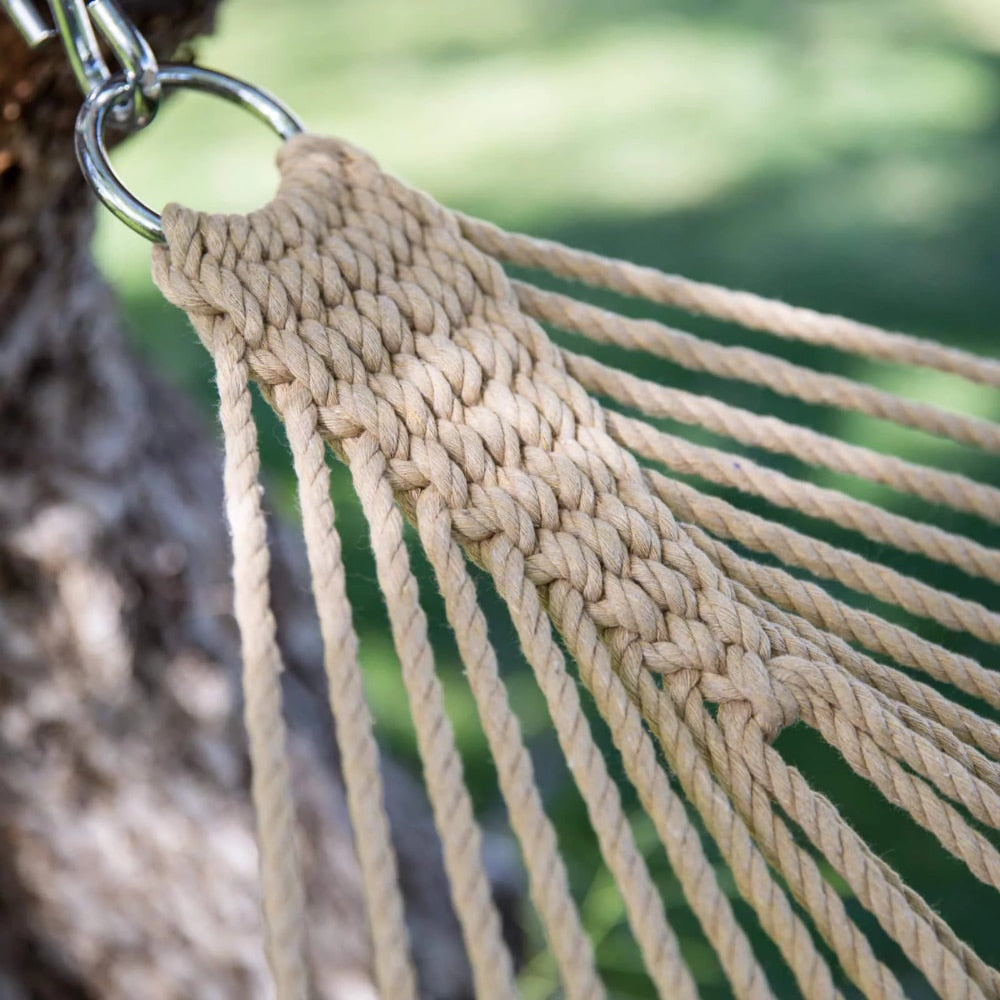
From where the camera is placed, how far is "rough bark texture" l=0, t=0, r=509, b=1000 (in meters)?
1.10

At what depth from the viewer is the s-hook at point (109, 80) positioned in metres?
0.72

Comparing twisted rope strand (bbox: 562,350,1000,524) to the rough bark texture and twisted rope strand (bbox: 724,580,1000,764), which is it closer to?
twisted rope strand (bbox: 724,580,1000,764)

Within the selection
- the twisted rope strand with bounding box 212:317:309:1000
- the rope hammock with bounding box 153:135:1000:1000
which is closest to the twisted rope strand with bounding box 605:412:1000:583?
the rope hammock with bounding box 153:135:1000:1000

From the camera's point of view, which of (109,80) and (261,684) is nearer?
(261,684)

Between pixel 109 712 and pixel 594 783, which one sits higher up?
pixel 109 712

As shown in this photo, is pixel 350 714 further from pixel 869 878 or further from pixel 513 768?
pixel 869 878

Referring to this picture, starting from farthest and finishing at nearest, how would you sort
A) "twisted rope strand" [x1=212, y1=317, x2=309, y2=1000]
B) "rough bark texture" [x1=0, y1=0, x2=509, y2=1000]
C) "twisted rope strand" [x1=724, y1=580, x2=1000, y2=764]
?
"rough bark texture" [x1=0, y1=0, x2=509, y2=1000], "twisted rope strand" [x1=724, y1=580, x2=1000, y2=764], "twisted rope strand" [x1=212, y1=317, x2=309, y2=1000]

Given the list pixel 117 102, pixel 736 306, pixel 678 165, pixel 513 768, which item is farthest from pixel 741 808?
pixel 678 165

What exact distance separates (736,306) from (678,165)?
1732mm

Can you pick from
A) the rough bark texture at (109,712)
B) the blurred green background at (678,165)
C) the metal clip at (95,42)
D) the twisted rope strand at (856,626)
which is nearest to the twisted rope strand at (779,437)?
the twisted rope strand at (856,626)

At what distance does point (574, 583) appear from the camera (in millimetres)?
672

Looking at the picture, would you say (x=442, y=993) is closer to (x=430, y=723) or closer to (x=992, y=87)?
(x=430, y=723)

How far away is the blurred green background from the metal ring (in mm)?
899

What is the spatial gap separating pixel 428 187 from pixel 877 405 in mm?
1690
